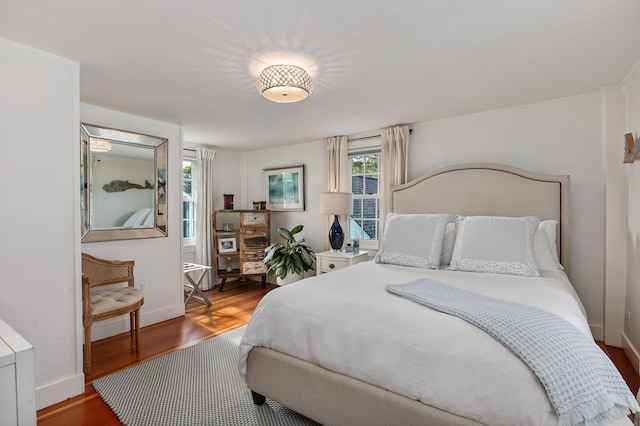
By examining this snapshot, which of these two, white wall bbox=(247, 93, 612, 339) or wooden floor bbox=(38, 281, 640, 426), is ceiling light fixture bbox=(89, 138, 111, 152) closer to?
wooden floor bbox=(38, 281, 640, 426)

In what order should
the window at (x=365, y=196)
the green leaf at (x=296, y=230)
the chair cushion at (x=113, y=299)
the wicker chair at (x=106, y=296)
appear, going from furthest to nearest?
the green leaf at (x=296, y=230)
the window at (x=365, y=196)
the chair cushion at (x=113, y=299)
the wicker chair at (x=106, y=296)

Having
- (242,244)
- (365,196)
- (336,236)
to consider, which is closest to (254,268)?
(242,244)

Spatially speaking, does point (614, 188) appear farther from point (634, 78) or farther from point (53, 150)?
point (53, 150)

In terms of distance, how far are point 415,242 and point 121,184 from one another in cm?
296

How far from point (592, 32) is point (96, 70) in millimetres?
A: 3196

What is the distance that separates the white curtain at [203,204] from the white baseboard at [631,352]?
478cm

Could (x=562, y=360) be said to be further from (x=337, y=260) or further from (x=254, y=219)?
(x=254, y=219)

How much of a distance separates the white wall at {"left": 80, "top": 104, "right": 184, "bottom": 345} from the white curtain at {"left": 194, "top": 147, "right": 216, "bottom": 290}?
106 centimetres

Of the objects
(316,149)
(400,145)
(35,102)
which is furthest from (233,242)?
(35,102)

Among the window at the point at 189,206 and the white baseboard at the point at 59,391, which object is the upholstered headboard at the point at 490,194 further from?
the white baseboard at the point at 59,391

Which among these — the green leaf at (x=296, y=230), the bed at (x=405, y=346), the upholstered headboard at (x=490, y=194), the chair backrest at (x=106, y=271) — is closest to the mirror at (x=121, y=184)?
the chair backrest at (x=106, y=271)

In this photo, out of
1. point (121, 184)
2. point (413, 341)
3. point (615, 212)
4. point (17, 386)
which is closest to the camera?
point (17, 386)

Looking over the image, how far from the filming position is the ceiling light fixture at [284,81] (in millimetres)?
2174

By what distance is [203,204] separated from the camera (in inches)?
194
